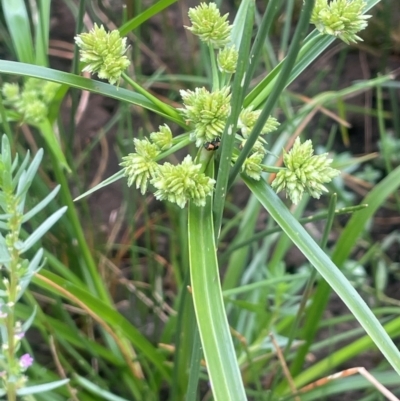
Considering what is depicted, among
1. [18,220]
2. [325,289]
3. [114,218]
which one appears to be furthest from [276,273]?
[18,220]

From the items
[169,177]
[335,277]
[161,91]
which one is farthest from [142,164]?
[161,91]

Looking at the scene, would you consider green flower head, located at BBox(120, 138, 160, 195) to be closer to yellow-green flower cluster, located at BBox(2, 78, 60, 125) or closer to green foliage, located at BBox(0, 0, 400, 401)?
green foliage, located at BBox(0, 0, 400, 401)

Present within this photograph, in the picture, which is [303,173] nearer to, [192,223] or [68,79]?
[192,223]

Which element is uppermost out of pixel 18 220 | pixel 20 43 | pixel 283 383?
pixel 20 43

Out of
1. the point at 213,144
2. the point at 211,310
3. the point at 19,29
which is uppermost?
the point at 19,29

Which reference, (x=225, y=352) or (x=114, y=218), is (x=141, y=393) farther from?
(x=225, y=352)

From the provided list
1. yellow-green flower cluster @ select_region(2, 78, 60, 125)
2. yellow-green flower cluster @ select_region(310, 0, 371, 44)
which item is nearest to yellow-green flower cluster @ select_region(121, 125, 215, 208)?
yellow-green flower cluster @ select_region(310, 0, 371, 44)
